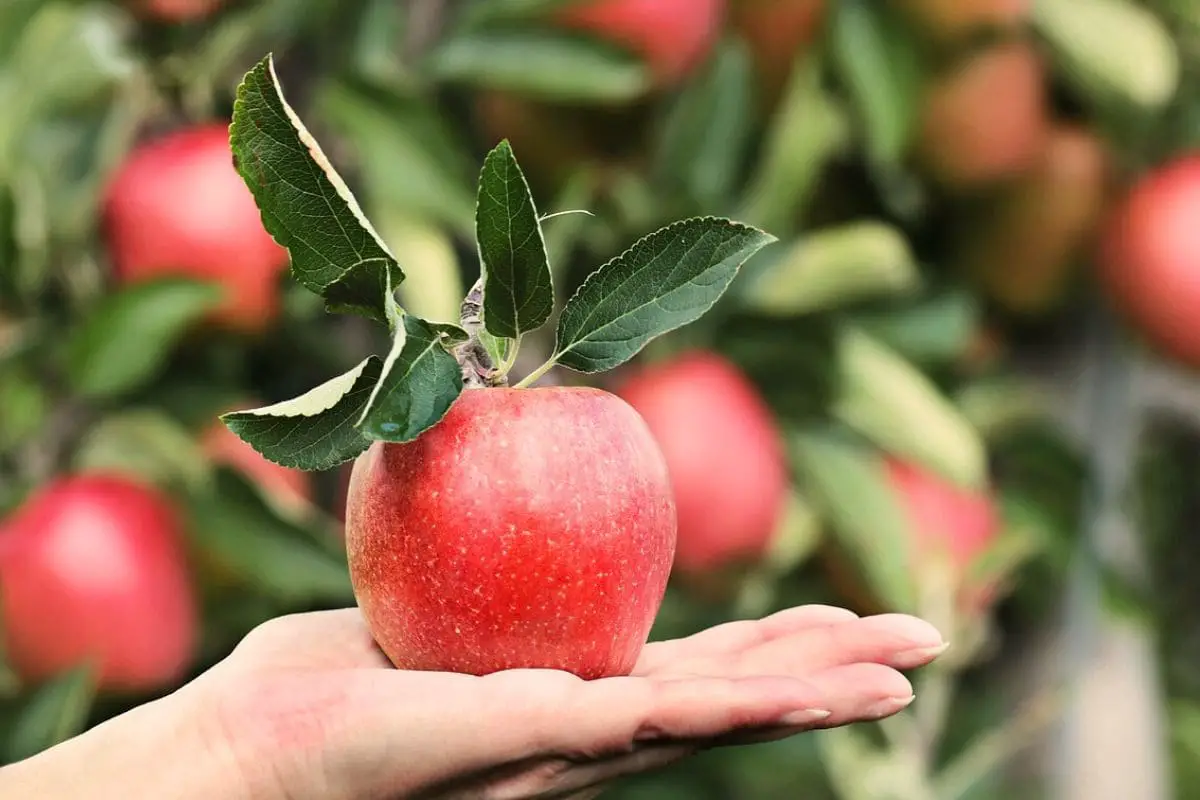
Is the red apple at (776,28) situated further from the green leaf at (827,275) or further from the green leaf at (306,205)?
the green leaf at (306,205)

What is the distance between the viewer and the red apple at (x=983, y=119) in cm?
71

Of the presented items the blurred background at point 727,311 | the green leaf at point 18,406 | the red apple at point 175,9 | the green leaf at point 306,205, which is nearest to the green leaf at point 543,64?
the blurred background at point 727,311

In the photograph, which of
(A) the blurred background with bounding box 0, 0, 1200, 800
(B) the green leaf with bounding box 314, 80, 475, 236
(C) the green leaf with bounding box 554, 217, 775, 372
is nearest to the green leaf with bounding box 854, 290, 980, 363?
(A) the blurred background with bounding box 0, 0, 1200, 800

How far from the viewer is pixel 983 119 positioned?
710 mm

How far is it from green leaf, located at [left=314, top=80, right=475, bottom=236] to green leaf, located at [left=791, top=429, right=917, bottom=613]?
0.19 meters

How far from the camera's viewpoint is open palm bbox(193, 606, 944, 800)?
29cm

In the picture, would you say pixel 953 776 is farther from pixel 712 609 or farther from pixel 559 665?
pixel 559 665

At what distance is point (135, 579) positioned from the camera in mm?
559

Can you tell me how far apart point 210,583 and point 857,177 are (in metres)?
0.39

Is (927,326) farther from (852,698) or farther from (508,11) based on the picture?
(852,698)

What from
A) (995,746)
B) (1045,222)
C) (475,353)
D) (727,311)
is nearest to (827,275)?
(727,311)

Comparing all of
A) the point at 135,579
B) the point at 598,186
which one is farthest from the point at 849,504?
the point at 135,579

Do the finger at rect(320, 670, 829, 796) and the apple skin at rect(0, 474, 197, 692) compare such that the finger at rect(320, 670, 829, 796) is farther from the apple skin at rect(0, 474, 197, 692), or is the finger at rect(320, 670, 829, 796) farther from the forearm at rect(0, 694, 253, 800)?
the apple skin at rect(0, 474, 197, 692)

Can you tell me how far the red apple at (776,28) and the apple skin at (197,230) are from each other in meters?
0.26
